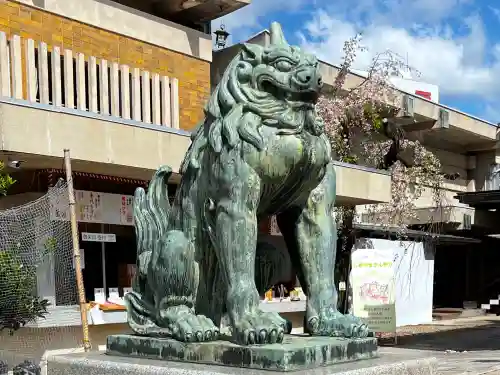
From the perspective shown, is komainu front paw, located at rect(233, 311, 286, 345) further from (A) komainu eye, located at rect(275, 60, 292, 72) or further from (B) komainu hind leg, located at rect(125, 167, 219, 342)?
(A) komainu eye, located at rect(275, 60, 292, 72)

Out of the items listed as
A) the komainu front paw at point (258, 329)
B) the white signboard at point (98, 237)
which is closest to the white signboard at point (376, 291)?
the white signboard at point (98, 237)

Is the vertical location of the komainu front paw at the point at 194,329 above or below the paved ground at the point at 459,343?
above

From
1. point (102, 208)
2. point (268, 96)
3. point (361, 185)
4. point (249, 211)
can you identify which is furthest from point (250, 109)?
point (361, 185)

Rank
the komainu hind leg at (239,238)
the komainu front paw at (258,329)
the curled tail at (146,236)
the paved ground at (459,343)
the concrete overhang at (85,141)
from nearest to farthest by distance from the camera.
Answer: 1. the komainu front paw at (258,329)
2. the komainu hind leg at (239,238)
3. the curled tail at (146,236)
4. the concrete overhang at (85,141)
5. the paved ground at (459,343)

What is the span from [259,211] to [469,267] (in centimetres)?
2153

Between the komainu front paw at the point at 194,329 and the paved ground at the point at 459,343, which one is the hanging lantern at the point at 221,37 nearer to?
the paved ground at the point at 459,343

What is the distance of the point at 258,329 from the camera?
2.81 m

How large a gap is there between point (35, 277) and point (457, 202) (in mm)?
14626

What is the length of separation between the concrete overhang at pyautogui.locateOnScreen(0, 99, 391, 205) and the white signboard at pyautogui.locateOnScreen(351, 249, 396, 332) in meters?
3.46

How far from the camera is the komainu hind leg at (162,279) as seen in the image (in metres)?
3.16

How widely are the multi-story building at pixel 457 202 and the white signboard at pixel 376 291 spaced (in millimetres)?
4679

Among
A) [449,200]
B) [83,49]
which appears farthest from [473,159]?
[83,49]

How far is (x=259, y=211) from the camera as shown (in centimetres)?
321

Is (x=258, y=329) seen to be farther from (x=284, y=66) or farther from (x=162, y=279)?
(x=284, y=66)
